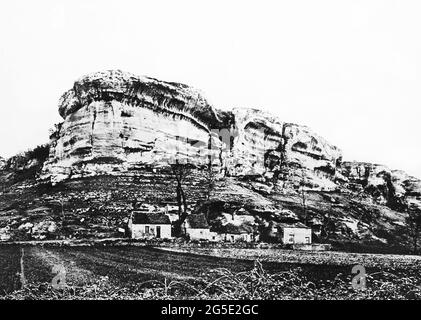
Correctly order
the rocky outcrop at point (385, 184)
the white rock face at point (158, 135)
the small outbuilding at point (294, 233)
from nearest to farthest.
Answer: the small outbuilding at point (294, 233), the white rock face at point (158, 135), the rocky outcrop at point (385, 184)

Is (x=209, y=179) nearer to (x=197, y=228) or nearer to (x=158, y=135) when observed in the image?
(x=197, y=228)

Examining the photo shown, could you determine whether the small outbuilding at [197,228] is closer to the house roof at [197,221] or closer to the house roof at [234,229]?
the house roof at [197,221]

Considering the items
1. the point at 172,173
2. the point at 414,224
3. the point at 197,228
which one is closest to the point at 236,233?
the point at 197,228

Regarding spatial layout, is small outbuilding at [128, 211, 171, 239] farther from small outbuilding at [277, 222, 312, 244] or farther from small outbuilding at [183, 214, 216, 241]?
small outbuilding at [277, 222, 312, 244]

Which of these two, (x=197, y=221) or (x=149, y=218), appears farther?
(x=197, y=221)

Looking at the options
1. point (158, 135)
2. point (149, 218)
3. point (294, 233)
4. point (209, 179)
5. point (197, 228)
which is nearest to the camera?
point (149, 218)

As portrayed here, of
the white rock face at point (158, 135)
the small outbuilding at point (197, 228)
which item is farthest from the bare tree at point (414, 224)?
the small outbuilding at point (197, 228)

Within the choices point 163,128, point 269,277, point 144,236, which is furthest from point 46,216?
point 269,277
